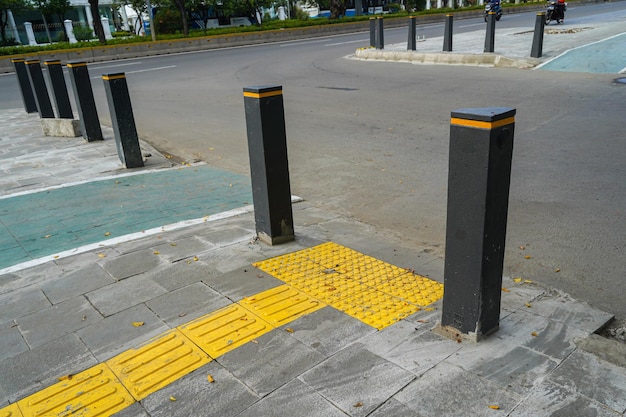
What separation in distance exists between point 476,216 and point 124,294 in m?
2.61

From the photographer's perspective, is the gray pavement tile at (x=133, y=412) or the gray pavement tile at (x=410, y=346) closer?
the gray pavement tile at (x=133, y=412)

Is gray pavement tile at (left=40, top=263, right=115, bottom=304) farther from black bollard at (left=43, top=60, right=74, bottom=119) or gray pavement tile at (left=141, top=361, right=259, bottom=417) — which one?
black bollard at (left=43, top=60, right=74, bottom=119)

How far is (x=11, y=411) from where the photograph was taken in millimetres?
2797

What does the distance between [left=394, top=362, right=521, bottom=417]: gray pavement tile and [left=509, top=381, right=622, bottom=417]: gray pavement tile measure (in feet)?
0.20

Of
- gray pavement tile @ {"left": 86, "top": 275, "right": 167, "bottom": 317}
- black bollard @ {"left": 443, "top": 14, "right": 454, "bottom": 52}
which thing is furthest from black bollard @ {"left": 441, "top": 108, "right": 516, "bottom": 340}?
black bollard @ {"left": 443, "top": 14, "right": 454, "bottom": 52}

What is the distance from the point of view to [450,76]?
48.2ft

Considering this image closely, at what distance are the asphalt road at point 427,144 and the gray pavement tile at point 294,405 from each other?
7.39ft

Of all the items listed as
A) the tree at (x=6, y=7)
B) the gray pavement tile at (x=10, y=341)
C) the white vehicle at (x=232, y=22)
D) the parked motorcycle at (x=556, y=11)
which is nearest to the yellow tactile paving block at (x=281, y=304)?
the gray pavement tile at (x=10, y=341)

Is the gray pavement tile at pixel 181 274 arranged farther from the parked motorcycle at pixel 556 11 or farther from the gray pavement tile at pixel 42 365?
the parked motorcycle at pixel 556 11

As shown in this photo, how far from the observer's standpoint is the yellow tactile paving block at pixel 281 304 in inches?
141

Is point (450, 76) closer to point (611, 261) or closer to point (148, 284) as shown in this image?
point (611, 261)

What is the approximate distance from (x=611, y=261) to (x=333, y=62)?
1658 centimetres

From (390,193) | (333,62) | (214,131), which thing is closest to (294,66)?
(333,62)

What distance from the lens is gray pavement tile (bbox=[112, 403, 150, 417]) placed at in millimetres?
2719
